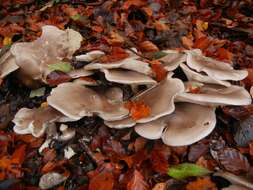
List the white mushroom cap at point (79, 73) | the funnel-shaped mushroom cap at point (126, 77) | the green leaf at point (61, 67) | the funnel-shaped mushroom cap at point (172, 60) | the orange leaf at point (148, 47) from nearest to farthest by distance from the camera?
the funnel-shaped mushroom cap at point (126, 77), the funnel-shaped mushroom cap at point (172, 60), the white mushroom cap at point (79, 73), the green leaf at point (61, 67), the orange leaf at point (148, 47)

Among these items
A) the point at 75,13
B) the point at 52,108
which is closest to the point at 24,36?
the point at 75,13

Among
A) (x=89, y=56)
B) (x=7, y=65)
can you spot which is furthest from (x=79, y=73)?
(x=7, y=65)

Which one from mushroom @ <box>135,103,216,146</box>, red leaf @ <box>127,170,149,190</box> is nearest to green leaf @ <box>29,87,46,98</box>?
mushroom @ <box>135,103,216,146</box>

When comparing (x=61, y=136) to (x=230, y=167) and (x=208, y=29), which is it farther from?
(x=208, y=29)

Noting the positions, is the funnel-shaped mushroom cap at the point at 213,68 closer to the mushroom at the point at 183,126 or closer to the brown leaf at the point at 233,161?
the mushroom at the point at 183,126

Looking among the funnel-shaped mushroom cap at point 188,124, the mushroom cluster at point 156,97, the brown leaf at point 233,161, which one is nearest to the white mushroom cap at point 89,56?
the mushroom cluster at point 156,97

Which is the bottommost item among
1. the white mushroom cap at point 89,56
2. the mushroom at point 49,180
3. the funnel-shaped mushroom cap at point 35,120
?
the mushroom at point 49,180

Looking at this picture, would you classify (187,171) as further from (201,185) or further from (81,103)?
(81,103)
